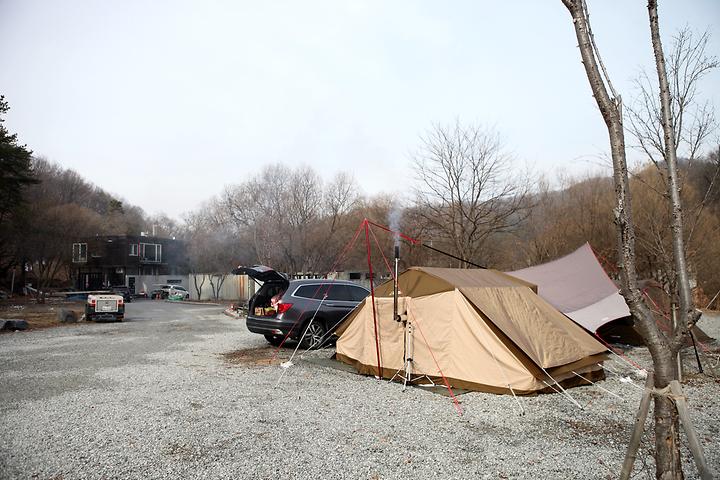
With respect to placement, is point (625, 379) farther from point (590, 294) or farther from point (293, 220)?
point (293, 220)

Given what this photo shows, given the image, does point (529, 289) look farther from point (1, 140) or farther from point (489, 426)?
point (1, 140)

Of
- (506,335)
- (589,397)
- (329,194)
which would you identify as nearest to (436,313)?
(506,335)

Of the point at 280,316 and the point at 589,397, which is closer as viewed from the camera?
the point at 589,397

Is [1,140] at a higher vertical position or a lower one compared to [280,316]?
higher

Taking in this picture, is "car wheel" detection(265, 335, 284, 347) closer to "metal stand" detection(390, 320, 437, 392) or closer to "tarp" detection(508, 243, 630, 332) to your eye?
"metal stand" detection(390, 320, 437, 392)

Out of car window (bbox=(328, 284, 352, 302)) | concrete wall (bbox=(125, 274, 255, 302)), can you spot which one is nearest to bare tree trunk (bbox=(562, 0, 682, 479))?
car window (bbox=(328, 284, 352, 302))

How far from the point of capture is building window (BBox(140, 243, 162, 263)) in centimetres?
5028

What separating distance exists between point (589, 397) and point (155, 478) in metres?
5.59

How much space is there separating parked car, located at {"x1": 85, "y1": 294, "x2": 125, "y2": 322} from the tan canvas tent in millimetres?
13586

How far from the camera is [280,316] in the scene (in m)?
10.7

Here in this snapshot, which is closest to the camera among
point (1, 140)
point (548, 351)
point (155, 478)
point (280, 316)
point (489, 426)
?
point (155, 478)

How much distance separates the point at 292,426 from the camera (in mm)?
5422

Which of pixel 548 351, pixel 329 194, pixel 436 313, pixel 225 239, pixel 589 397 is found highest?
pixel 329 194

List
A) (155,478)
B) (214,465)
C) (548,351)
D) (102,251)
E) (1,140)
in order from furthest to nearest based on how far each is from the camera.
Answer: (102,251)
(1,140)
(548,351)
(214,465)
(155,478)
